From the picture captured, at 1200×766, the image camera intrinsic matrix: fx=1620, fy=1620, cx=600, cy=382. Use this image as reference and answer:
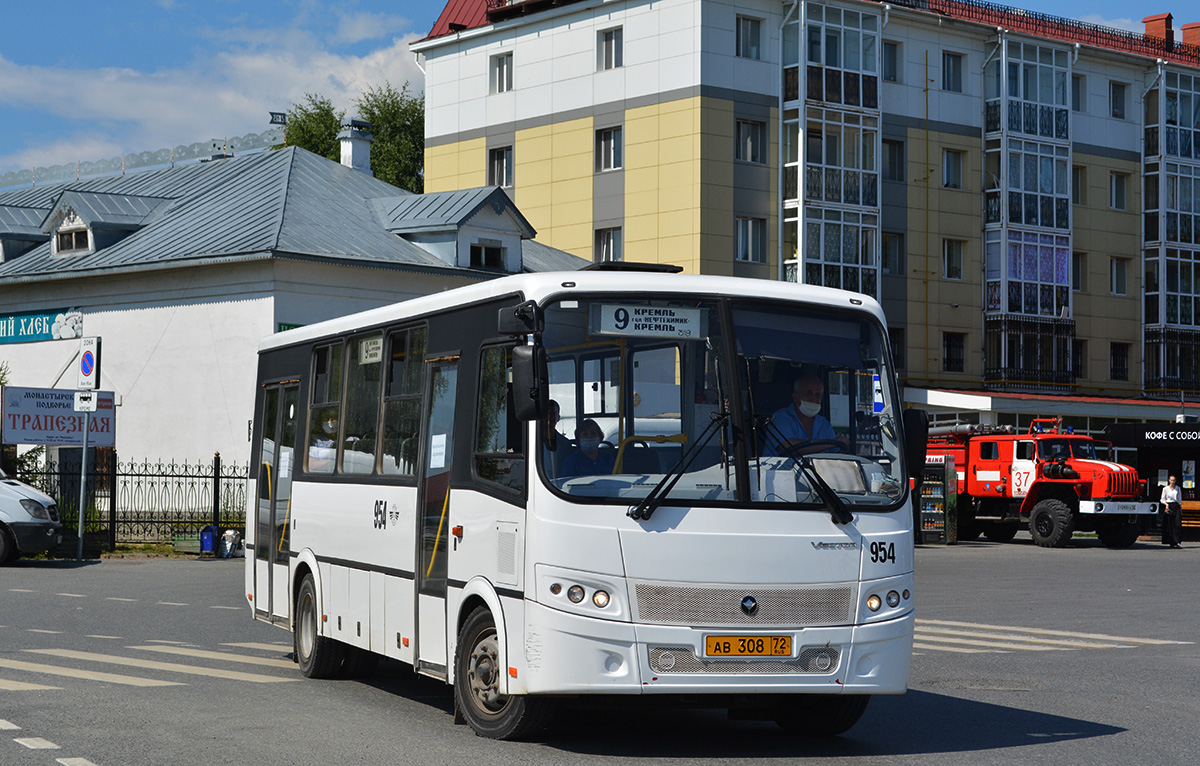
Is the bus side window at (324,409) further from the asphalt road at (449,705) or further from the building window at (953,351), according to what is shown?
the building window at (953,351)

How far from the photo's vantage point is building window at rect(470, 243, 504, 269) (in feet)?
137

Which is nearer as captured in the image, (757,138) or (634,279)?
(634,279)

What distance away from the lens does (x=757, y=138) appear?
5006 cm

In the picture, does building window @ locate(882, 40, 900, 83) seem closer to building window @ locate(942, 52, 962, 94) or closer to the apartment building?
the apartment building

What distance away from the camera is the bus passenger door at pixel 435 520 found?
10172 mm

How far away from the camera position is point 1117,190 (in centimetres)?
5941

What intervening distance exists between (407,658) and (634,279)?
3.13 meters

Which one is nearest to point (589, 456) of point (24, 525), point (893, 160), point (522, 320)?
point (522, 320)

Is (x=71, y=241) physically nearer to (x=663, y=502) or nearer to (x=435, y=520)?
(x=435, y=520)

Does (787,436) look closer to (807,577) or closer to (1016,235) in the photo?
(807,577)

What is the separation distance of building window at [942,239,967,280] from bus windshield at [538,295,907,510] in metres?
46.3

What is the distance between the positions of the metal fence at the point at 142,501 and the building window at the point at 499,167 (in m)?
20.7

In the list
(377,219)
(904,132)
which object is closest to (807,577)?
(377,219)

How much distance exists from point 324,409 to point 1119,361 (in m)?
51.2
